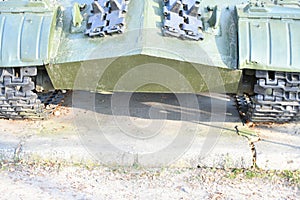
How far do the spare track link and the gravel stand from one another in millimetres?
822

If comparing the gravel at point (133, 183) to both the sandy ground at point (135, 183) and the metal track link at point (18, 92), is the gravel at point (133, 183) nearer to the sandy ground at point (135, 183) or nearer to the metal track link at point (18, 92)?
the sandy ground at point (135, 183)

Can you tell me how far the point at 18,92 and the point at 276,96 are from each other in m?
2.79

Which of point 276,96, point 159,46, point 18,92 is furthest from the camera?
point 18,92

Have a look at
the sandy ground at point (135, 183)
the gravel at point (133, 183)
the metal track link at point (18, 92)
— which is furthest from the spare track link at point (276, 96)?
the metal track link at point (18, 92)

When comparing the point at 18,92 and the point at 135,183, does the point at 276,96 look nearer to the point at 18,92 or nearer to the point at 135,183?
the point at 135,183

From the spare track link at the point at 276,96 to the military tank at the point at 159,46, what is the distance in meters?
0.01

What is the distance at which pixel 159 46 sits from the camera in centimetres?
552

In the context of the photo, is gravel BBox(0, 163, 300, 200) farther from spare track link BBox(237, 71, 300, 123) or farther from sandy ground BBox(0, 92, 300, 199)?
spare track link BBox(237, 71, 300, 123)

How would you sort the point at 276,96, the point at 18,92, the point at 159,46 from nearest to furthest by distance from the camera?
the point at 159,46 < the point at 276,96 < the point at 18,92

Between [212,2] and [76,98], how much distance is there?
2434mm

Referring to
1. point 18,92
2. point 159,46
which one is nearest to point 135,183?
point 159,46

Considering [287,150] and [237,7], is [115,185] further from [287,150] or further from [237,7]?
[237,7]

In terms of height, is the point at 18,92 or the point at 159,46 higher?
the point at 159,46

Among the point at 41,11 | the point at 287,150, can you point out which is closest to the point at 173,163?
the point at 287,150
